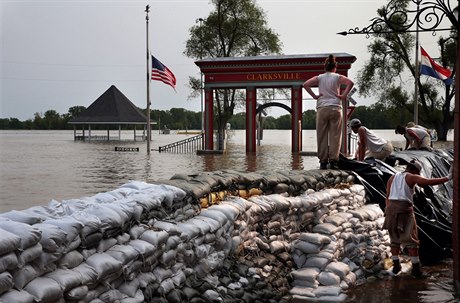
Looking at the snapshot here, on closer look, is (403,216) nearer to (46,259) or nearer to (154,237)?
(154,237)

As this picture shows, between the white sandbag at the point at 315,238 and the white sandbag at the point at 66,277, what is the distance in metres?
3.61

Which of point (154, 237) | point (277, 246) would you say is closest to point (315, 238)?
point (277, 246)

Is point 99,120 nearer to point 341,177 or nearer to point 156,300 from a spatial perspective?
point 341,177

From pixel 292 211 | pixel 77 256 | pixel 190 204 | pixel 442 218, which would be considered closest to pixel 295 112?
pixel 442 218

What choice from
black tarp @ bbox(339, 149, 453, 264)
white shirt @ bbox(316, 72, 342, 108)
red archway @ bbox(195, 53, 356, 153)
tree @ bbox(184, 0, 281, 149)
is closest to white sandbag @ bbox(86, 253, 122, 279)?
white shirt @ bbox(316, 72, 342, 108)

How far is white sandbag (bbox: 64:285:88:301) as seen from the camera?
3461 mm

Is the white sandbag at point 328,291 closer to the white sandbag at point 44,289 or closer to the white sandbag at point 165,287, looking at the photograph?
the white sandbag at point 165,287

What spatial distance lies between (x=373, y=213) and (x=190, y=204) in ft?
11.9

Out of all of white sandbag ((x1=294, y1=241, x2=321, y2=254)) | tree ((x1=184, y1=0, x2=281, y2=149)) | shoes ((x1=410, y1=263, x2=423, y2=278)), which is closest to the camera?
white sandbag ((x1=294, y1=241, x2=321, y2=254))

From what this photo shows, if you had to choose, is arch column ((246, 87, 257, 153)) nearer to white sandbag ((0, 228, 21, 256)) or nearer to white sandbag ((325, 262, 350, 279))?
white sandbag ((325, 262, 350, 279))

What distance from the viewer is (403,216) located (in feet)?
23.8

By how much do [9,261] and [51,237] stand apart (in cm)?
35

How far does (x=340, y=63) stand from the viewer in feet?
78.9

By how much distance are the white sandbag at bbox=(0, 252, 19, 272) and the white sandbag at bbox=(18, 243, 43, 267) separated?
0.04 meters
